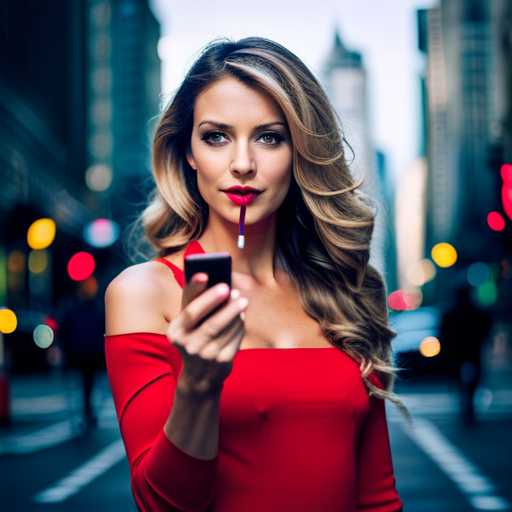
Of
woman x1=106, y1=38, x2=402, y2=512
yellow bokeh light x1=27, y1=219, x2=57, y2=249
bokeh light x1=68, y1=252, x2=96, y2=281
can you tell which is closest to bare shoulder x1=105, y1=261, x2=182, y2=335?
woman x1=106, y1=38, x2=402, y2=512

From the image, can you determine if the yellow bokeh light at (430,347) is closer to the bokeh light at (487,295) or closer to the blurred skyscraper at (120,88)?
A: the bokeh light at (487,295)

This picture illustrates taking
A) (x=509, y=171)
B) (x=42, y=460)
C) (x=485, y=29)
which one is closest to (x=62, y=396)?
(x=42, y=460)

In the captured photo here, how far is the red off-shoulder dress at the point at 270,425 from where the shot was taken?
205cm

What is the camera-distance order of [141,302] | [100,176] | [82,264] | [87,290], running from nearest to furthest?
[141,302] → [87,290] → [82,264] → [100,176]

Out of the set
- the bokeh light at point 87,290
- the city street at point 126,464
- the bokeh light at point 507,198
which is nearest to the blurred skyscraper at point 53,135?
the city street at point 126,464

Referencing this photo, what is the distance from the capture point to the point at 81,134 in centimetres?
6762

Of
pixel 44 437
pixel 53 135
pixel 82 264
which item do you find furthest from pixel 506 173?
pixel 53 135

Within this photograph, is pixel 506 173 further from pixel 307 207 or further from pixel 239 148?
pixel 239 148

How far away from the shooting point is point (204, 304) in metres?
1.63

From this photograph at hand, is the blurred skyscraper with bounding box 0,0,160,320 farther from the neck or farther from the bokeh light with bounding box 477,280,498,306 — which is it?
the bokeh light with bounding box 477,280,498,306

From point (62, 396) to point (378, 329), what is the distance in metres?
17.2

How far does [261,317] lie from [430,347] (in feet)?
57.2

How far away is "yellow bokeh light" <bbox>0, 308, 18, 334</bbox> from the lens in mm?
24562

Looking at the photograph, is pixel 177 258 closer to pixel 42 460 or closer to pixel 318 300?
pixel 318 300
